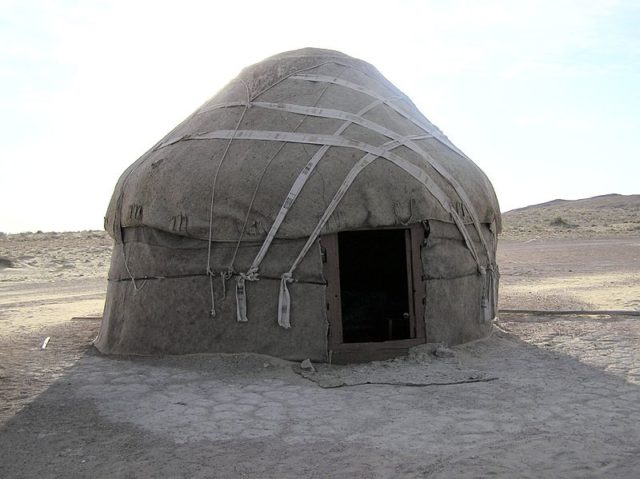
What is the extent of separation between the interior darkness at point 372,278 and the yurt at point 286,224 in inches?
77.7

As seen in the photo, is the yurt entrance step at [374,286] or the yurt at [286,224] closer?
the yurt at [286,224]

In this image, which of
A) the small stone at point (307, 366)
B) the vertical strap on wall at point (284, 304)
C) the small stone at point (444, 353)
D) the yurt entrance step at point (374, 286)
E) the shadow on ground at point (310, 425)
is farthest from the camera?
the yurt entrance step at point (374, 286)

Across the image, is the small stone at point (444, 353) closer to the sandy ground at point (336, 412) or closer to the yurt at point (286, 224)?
the sandy ground at point (336, 412)

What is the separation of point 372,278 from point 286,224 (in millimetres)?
3645

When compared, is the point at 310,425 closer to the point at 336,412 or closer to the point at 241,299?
the point at 336,412

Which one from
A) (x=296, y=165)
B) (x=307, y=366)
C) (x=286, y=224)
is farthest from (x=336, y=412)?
(x=296, y=165)

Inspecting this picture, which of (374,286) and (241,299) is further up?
Result: (241,299)

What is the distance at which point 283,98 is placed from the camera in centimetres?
683

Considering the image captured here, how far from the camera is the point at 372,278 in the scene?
934 cm

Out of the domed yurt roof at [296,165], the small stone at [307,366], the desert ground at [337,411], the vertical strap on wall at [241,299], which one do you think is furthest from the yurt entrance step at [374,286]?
the vertical strap on wall at [241,299]

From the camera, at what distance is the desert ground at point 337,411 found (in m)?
3.78

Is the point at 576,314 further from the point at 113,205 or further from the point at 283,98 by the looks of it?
the point at 113,205

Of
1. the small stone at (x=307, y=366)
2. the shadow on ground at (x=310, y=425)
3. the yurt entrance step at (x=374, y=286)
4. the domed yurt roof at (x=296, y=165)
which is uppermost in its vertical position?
the domed yurt roof at (x=296, y=165)

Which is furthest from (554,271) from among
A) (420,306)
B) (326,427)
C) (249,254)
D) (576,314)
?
(326,427)
